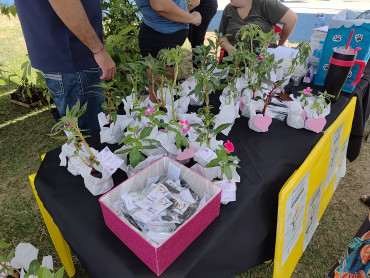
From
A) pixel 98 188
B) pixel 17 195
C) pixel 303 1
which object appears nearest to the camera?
pixel 98 188

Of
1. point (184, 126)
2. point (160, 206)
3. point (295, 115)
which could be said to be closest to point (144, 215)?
point (160, 206)

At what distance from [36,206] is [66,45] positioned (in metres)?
1.13

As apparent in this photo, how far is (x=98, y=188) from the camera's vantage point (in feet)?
2.68

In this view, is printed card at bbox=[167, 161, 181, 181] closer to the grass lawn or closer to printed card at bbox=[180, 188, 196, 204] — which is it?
printed card at bbox=[180, 188, 196, 204]

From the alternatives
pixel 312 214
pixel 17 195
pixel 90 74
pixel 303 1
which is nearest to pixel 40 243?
pixel 17 195

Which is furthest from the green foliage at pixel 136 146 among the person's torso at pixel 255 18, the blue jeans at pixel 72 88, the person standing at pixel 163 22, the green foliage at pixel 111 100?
the person's torso at pixel 255 18

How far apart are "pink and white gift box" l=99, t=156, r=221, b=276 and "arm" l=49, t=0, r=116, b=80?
0.69m

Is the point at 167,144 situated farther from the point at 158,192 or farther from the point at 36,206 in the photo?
the point at 36,206

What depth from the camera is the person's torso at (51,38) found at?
1143mm

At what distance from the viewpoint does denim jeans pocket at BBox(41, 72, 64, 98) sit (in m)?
1.30

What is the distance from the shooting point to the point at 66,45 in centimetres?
124

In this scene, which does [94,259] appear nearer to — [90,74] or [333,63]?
[90,74]

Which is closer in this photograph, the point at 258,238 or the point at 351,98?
the point at 258,238

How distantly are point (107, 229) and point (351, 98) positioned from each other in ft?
4.49
